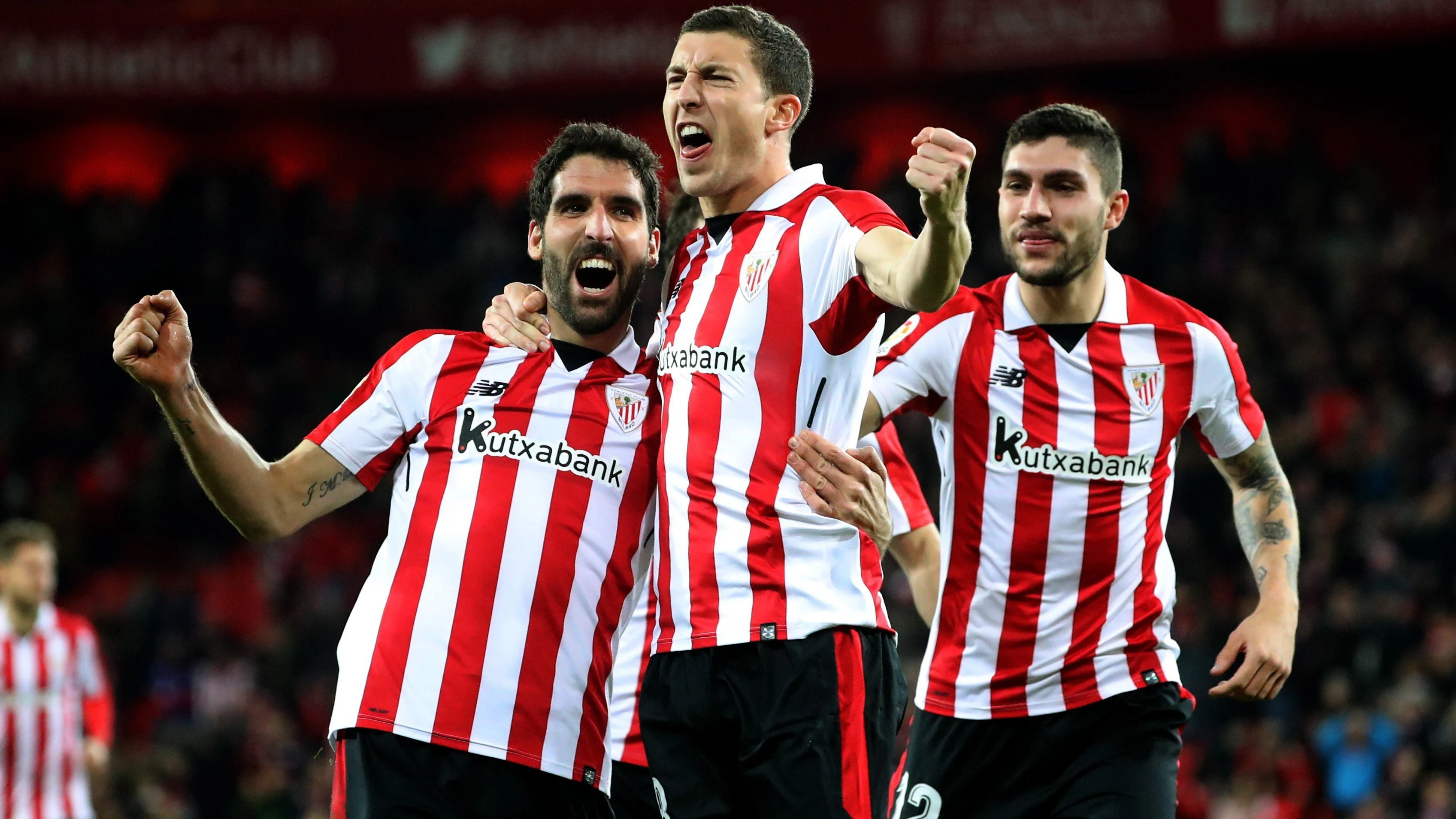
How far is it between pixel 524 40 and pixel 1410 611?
11427 mm

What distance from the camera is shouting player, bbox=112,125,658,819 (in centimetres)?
387

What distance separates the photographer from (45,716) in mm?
9656

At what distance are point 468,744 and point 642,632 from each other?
84 centimetres

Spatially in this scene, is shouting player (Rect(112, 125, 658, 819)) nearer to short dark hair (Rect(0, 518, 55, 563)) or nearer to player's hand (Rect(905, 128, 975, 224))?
player's hand (Rect(905, 128, 975, 224))

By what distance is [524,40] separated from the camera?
18.4m

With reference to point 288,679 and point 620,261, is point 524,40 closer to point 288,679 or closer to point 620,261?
point 288,679

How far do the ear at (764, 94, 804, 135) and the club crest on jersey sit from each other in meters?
0.36

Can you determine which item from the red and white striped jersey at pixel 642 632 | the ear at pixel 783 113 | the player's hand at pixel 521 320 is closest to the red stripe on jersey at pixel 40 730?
the red and white striped jersey at pixel 642 632

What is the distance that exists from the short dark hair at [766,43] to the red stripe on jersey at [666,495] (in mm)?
446

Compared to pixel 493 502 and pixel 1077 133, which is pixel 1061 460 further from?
pixel 493 502

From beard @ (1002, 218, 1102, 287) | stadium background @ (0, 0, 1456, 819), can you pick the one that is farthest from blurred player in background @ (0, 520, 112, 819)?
beard @ (1002, 218, 1102, 287)

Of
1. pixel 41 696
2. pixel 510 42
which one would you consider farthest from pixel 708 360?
pixel 510 42

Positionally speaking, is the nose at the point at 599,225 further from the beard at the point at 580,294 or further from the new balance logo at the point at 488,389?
the new balance logo at the point at 488,389

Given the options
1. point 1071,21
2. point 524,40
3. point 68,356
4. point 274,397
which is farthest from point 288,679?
point 1071,21
